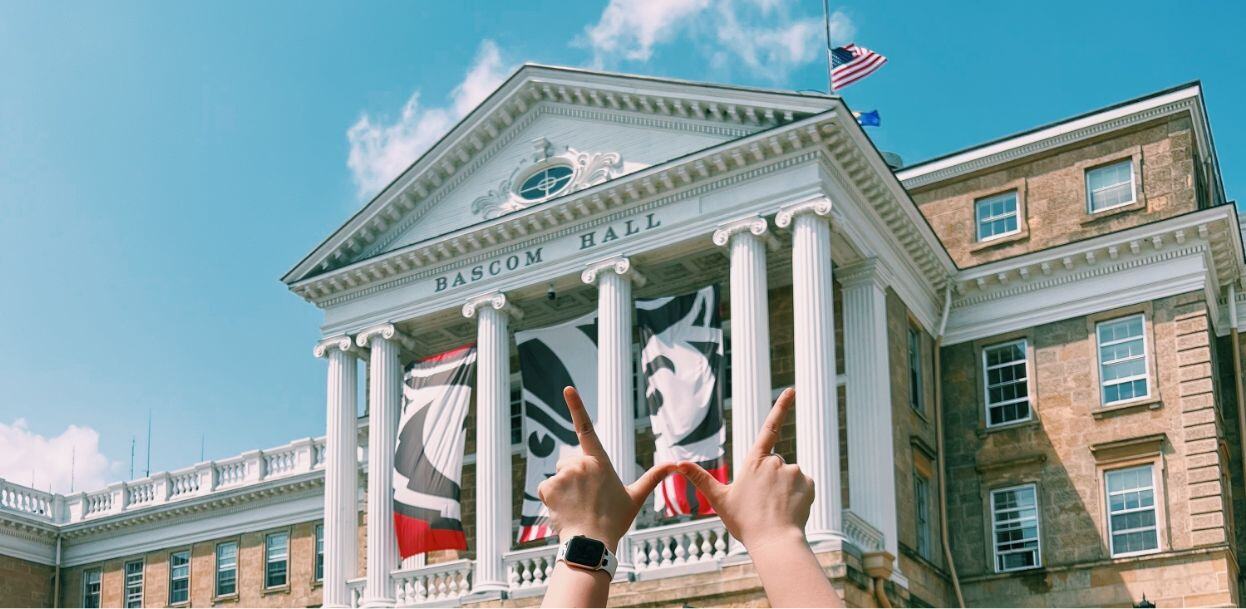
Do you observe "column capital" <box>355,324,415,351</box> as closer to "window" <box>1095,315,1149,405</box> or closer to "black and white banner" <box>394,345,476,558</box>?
"black and white banner" <box>394,345,476,558</box>

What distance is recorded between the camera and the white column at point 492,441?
1146 inches

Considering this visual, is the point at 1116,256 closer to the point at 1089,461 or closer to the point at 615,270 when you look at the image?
the point at 1089,461

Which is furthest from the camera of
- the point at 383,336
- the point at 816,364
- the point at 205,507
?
the point at 205,507

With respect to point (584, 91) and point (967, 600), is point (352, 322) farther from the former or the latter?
point (967, 600)

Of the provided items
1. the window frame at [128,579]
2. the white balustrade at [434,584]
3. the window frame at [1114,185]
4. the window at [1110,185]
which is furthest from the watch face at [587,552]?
the window frame at [128,579]

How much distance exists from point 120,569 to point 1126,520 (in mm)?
31754

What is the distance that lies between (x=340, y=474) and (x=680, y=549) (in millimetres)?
9296

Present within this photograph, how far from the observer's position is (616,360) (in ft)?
94.2

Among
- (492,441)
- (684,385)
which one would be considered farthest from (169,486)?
(684,385)

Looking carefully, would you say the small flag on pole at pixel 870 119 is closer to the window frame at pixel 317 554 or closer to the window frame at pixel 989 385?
the window frame at pixel 989 385

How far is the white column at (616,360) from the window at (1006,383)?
323 inches

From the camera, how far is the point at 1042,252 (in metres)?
31.2

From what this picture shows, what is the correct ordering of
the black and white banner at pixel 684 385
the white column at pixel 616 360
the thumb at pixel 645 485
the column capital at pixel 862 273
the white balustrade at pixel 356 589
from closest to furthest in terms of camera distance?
the thumb at pixel 645 485 → the black and white banner at pixel 684 385 → the white column at pixel 616 360 → the column capital at pixel 862 273 → the white balustrade at pixel 356 589

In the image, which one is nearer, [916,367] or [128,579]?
[916,367]
